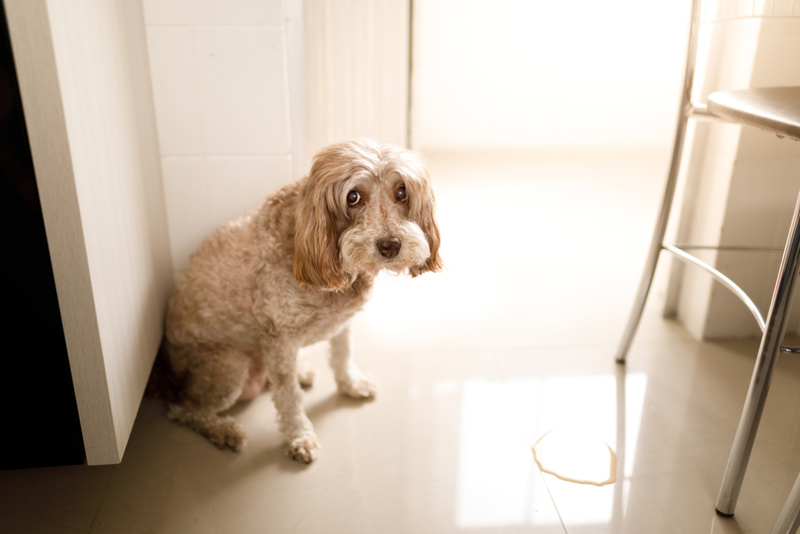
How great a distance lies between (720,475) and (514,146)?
3.29m

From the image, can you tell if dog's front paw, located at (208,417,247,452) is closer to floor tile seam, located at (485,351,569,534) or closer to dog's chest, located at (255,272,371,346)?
dog's chest, located at (255,272,371,346)

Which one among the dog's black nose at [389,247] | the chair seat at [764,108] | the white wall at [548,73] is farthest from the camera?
the white wall at [548,73]

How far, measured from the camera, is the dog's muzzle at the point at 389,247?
1.25 meters

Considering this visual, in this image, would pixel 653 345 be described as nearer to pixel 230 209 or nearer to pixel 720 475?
pixel 720 475

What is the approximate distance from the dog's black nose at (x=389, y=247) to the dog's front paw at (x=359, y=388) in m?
0.60

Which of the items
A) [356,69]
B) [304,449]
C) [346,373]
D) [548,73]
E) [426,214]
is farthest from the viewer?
[548,73]

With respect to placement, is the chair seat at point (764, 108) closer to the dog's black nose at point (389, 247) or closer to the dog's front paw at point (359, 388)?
the dog's black nose at point (389, 247)

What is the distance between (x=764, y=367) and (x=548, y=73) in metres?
3.59

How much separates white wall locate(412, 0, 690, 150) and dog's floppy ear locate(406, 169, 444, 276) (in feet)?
9.30

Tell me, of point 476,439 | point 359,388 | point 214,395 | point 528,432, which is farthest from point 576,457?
point 214,395

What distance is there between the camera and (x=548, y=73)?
438 centimetres

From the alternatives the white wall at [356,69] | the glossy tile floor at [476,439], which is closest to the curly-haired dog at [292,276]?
the glossy tile floor at [476,439]

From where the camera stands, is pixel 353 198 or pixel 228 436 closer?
pixel 353 198

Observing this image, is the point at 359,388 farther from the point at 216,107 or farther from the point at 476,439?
the point at 216,107
